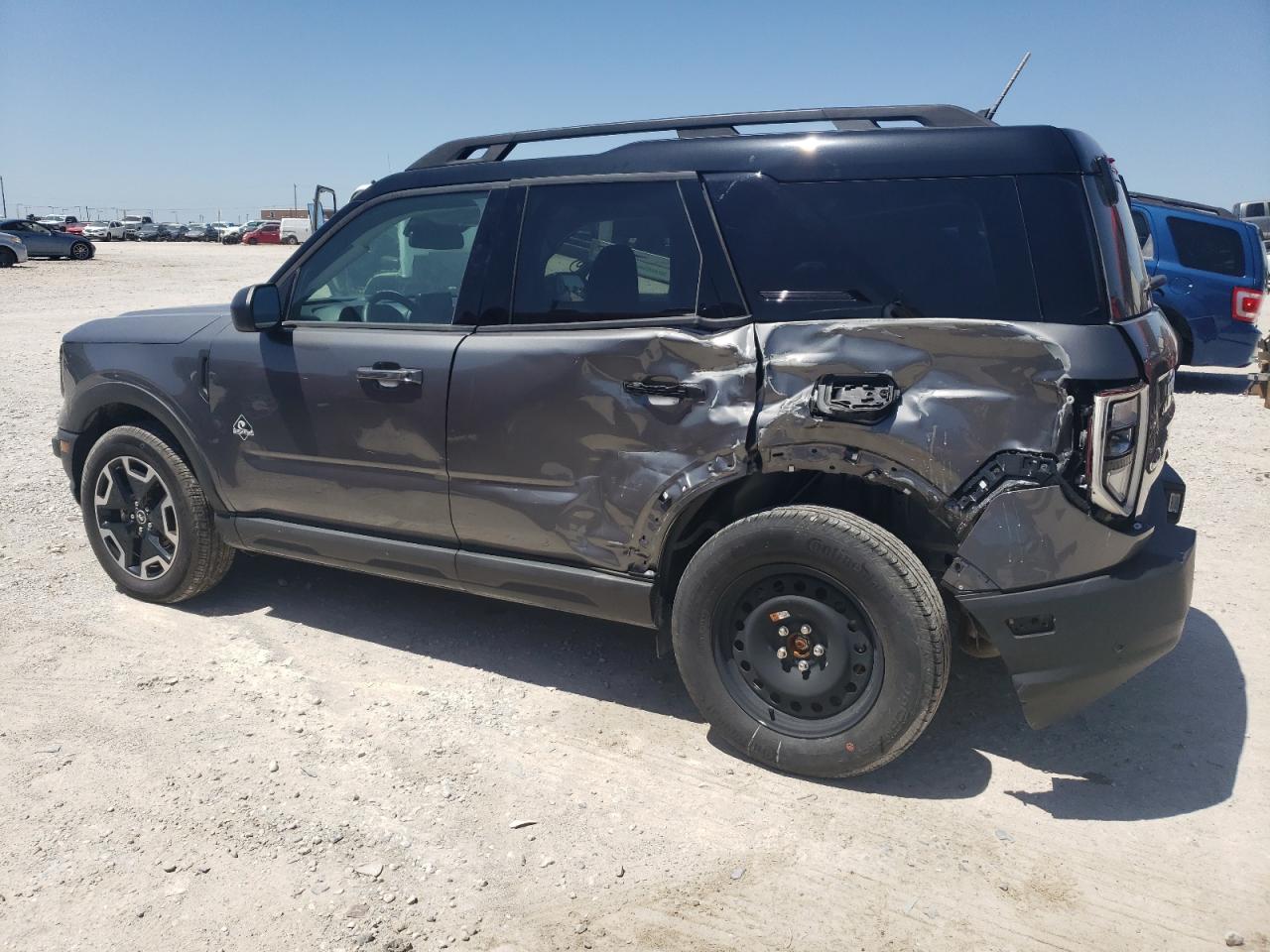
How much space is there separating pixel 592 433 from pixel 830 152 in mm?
1219

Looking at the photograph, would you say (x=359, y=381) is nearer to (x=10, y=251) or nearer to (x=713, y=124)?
(x=713, y=124)

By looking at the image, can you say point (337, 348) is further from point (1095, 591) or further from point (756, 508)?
point (1095, 591)

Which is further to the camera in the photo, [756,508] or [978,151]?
[756,508]

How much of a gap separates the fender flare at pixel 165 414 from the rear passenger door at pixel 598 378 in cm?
140

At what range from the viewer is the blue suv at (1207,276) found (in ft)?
34.9

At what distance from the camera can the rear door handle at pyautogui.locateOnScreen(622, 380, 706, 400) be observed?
3268mm

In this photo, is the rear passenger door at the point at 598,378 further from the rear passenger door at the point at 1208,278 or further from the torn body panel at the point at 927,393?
the rear passenger door at the point at 1208,278

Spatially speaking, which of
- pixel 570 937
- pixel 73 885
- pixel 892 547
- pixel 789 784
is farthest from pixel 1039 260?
pixel 73 885

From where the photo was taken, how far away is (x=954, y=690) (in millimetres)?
3906

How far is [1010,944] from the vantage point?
2.55 meters

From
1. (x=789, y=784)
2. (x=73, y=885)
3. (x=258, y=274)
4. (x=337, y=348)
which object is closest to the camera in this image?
(x=73, y=885)

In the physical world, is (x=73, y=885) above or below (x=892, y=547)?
below

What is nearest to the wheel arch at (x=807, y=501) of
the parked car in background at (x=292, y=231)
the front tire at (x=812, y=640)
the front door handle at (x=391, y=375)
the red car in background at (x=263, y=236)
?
the front tire at (x=812, y=640)

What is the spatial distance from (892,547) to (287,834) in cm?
205
